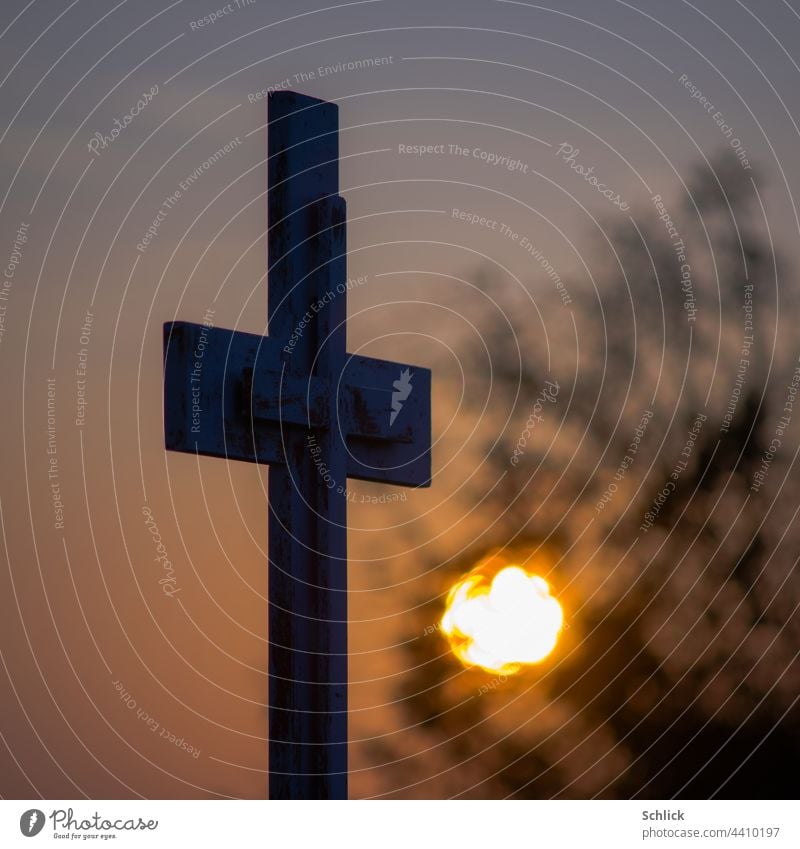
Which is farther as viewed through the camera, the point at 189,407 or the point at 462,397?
the point at 462,397

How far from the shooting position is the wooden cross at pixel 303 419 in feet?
19.0

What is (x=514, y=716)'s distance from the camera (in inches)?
594

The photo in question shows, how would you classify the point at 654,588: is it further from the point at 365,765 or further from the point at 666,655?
the point at 365,765

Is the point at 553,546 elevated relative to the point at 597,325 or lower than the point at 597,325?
lower

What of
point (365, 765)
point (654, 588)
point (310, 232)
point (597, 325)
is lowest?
point (365, 765)

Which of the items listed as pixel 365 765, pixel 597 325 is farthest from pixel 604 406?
pixel 365 765

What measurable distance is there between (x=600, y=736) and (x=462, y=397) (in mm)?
2748
